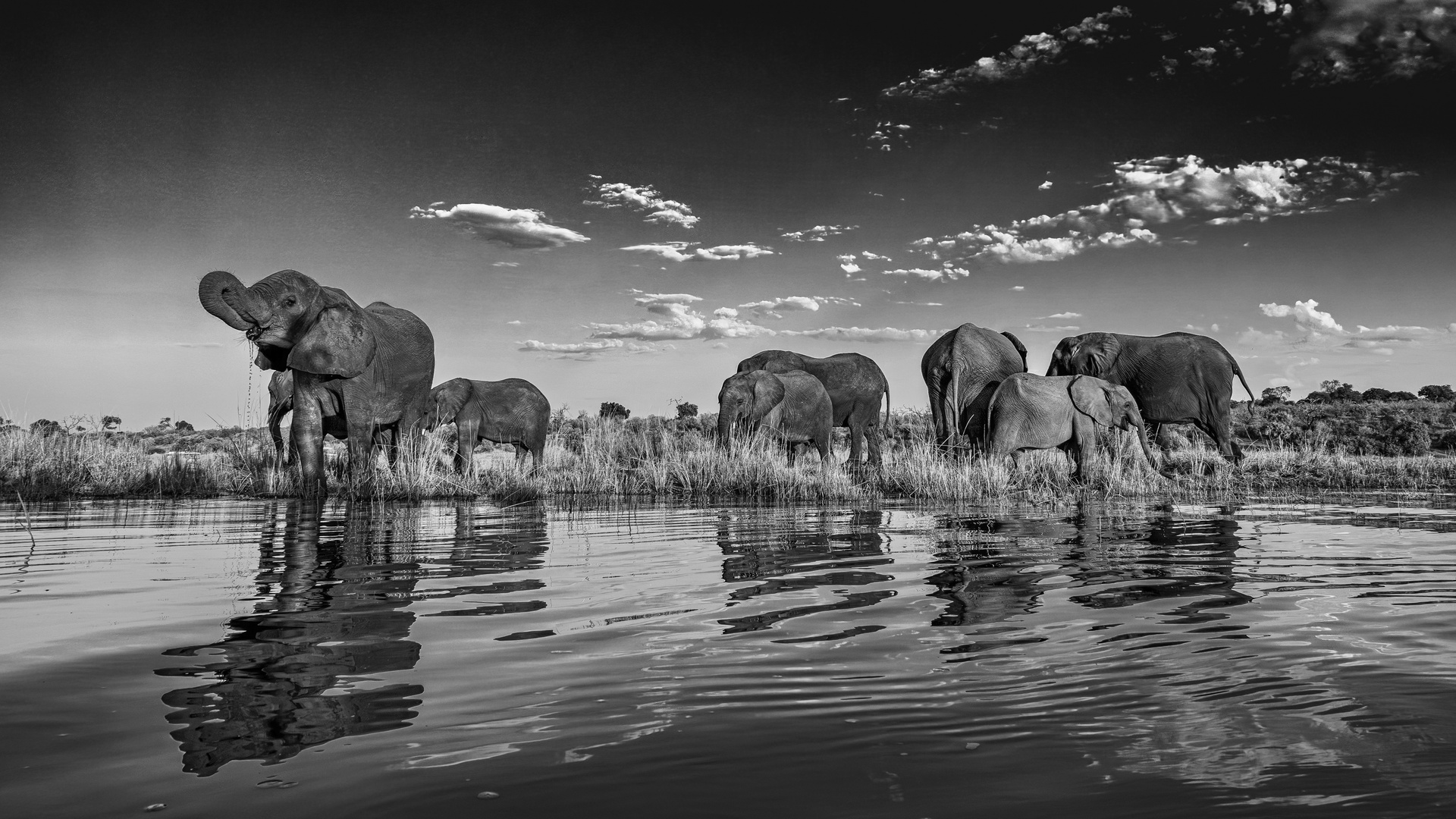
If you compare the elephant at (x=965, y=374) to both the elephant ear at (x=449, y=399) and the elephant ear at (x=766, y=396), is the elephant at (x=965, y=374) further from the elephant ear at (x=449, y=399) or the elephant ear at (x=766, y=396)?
the elephant ear at (x=449, y=399)

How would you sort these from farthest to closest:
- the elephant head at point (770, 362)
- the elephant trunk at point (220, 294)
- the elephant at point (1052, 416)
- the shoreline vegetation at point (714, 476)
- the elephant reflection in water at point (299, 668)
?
the elephant head at point (770, 362) < the elephant at point (1052, 416) < the shoreline vegetation at point (714, 476) < the elephant trunk at point (220, 294) < the elephant reflection in water at point (299, 668)

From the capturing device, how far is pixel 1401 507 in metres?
9.06

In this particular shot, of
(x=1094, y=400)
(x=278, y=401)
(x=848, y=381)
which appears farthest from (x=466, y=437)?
(x=1094, y=400)

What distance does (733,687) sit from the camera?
2.29m

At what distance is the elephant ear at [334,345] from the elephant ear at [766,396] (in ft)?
24.1

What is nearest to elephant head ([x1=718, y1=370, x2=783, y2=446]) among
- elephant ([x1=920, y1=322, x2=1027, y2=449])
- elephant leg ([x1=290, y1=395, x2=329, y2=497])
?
elephant ([x1=920, y1=322, x2=1027, y2=449])

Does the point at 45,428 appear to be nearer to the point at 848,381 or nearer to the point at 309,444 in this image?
the point at 309,444

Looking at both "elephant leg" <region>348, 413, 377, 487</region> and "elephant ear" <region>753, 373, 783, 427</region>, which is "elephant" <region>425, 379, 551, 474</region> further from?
"elephant leg" <region>348, 413, 377, 487</region>

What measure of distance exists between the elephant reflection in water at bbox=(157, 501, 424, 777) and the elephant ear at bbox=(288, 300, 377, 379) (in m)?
6.94

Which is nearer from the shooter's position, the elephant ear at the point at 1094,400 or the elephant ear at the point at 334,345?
the elephant ear at the point at 334,345

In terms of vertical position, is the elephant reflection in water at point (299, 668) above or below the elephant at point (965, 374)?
below

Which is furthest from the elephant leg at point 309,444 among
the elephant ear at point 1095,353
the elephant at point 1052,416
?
the elephant ear at point 1095,353

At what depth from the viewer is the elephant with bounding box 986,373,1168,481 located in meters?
13.3

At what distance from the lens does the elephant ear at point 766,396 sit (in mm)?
16828
